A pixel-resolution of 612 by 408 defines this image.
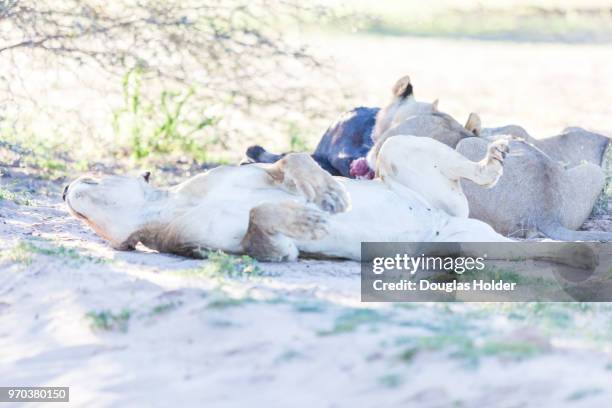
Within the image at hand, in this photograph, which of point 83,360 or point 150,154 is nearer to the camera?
point 83,360

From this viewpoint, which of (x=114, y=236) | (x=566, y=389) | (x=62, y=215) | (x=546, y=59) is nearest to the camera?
(x=566, y=389)

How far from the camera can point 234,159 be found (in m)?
9.62

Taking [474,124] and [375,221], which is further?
[474,124]

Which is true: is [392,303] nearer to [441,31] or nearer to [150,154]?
[150,154]

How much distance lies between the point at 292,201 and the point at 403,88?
9.26 feet

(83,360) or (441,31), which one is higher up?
(441,31)

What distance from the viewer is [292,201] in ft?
16.9

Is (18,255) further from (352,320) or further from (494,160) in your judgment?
(494,160)

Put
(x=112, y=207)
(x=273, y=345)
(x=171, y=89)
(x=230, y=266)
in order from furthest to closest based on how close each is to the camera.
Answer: (x=171, y=89)
(x=112, y=207)
(x=230, y=266)
(x=273, y=345)

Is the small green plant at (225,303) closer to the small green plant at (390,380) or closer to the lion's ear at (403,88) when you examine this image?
the small green plant at (390,380)

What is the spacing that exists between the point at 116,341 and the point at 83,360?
0.13m

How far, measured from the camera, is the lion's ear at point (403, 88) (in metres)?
7.76

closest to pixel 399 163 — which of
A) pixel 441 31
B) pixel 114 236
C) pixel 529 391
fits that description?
pixel 114 236

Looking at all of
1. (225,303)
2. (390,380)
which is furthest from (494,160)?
(390,380)
